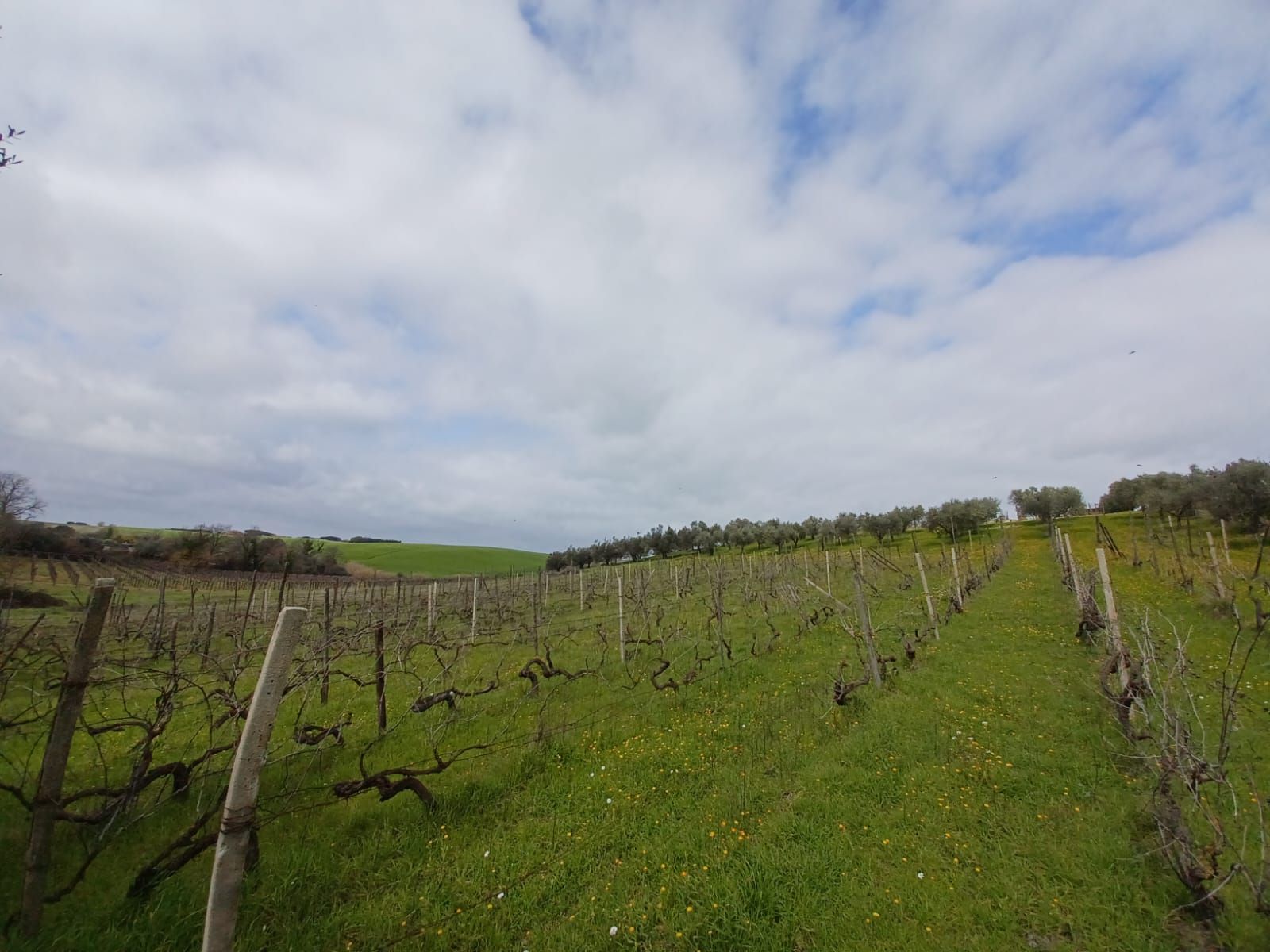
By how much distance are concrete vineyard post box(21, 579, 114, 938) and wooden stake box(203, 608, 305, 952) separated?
165 centimetres

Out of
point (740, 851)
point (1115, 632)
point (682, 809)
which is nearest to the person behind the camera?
point (740, 851)

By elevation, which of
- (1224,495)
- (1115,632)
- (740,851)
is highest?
Result: (1224,495)

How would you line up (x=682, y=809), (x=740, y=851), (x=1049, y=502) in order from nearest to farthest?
(x=740, y=851), (x=682, y=809), (x=1049, y=502)

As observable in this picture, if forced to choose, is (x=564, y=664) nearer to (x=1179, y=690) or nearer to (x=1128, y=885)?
(x=1128, y=885)

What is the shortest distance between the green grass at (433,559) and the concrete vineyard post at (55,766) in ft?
221

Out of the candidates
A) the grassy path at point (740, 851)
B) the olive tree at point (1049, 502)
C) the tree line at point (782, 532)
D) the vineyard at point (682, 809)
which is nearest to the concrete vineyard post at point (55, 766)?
the vineyard at point (682, 809)

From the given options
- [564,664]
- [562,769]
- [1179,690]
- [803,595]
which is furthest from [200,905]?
[803,595]

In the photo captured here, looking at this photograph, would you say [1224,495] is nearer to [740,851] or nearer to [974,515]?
[974,515]

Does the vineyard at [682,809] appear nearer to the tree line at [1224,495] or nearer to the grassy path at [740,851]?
the grassy path at [740,851]

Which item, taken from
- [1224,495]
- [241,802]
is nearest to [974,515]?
[1224,495]

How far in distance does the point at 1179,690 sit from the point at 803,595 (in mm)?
14317

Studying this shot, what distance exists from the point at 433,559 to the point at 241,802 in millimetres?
89996

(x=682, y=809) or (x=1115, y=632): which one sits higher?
(x=1115, y=632)

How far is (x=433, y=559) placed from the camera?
284ft
